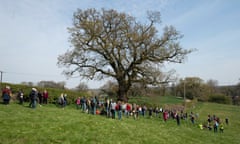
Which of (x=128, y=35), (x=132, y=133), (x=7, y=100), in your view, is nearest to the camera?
(x=132, y=133)

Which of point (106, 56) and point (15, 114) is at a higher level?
point (106, 56)

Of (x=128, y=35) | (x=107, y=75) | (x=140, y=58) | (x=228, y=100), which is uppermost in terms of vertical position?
(x=128, y=35)

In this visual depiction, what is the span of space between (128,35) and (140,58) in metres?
3.84

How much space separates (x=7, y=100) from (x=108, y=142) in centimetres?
1096

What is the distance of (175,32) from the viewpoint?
34.2 meters

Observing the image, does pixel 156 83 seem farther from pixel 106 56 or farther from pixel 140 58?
pixel 106 56

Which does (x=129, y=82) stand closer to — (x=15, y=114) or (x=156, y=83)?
(x=156, y=83)

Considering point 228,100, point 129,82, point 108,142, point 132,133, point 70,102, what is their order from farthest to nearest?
point 228,100 < point 129,82 < point 70,102 < point 132,133 < point 108,142

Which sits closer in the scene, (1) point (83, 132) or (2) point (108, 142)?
(2) point (108, 142)

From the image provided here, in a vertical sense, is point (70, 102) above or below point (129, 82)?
below

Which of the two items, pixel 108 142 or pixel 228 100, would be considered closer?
pixel 108 142

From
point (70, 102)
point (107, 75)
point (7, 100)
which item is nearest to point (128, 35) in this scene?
point (107, 75)

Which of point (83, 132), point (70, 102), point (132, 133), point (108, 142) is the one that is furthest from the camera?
point (70, 102)

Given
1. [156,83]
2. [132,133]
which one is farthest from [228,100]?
[132,133]
